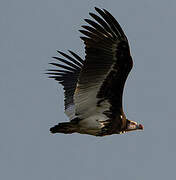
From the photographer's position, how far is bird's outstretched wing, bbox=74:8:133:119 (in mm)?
14586

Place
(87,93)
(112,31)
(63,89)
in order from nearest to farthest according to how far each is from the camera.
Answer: (112,31) → (87,93) → (63,89)

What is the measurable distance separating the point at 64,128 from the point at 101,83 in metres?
1.57

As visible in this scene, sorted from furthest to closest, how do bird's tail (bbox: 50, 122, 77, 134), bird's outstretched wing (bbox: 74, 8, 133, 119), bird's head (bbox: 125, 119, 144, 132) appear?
bird's head (bbox: 125, 119, 144, 132)
bird's tail (bbox: 50, 122, 77, 134)
bird's outstretched wing (bbox: 74, 8, 133, 119)

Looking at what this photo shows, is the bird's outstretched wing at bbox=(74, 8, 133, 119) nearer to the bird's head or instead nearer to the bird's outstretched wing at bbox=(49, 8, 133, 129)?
the bird's outstretched wing at bbox=(49, 8, 133, 129)

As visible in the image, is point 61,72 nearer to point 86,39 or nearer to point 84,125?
point 84,125

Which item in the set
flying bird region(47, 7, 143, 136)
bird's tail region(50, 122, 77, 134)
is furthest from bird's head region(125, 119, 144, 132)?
bird's tail region(50, 122, 77, 134)

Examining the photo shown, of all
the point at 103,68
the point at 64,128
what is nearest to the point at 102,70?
the point at 103,68

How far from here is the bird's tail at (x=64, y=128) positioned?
16.1m

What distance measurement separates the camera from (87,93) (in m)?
15.7

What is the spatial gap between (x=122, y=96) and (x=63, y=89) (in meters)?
3.51

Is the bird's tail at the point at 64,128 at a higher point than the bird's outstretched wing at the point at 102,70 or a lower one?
lower

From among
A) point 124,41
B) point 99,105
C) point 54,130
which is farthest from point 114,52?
point 54,130

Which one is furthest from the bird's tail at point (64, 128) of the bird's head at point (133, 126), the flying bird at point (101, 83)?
the bird's head at point (133, 126)

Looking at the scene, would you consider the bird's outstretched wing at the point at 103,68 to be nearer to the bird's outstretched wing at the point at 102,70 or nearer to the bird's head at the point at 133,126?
the bird's outstretched wing at the point at 102,70
